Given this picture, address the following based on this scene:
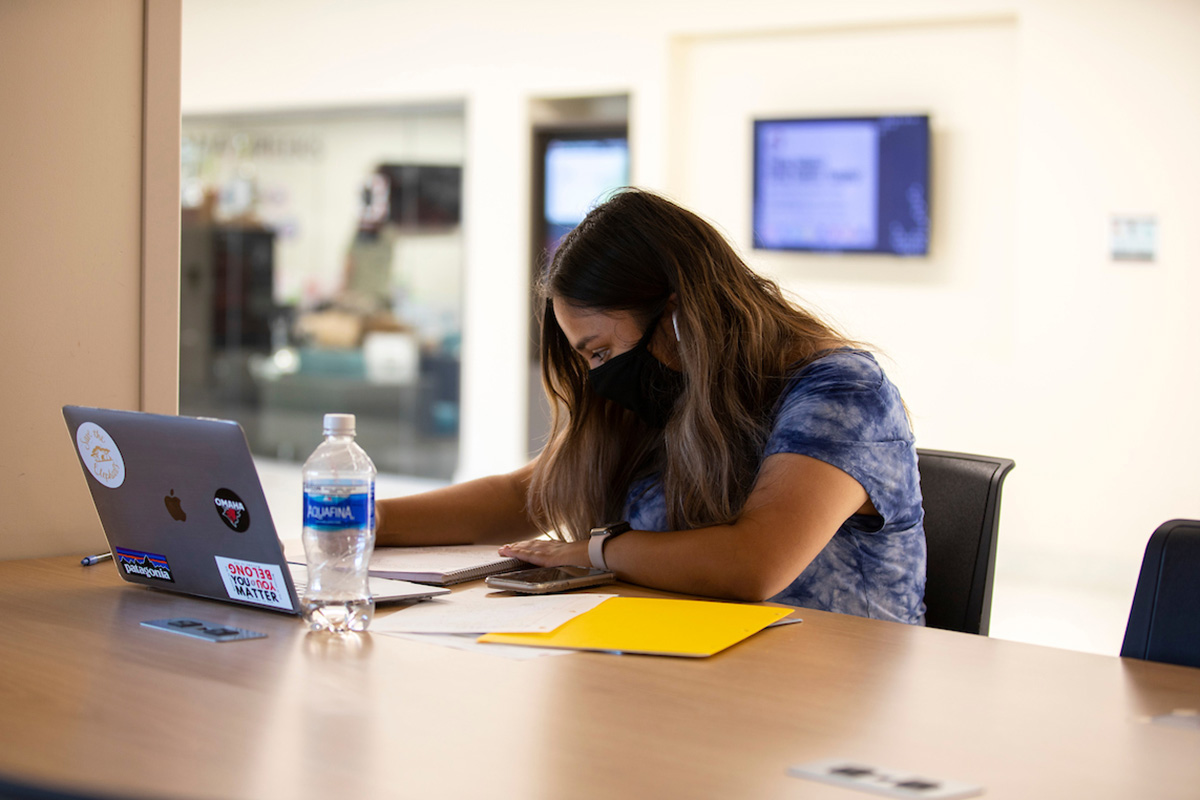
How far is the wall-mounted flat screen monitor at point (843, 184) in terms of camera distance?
496cm

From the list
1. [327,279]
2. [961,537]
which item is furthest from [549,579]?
[327,279]

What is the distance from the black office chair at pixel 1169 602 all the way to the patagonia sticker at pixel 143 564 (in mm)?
1134

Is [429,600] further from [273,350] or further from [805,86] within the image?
[273,350]

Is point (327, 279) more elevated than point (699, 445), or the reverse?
point (327, 279)

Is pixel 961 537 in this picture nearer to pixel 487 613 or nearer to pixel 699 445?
pixel 699 445

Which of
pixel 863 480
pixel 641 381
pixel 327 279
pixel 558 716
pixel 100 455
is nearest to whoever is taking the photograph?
pixel 558 716

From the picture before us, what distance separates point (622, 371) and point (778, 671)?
729 millimetres

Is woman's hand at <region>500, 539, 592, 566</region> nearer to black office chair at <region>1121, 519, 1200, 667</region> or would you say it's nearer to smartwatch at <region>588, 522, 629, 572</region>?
smartwatch at <region>588, 522, 629, 572</region>

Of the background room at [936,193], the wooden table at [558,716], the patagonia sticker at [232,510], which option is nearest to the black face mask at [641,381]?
the wooden table at [558,716]

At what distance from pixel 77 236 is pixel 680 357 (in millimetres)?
932

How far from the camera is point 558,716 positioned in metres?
0.95

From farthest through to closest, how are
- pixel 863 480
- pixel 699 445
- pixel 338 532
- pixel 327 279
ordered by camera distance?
pixel 327 279 → pixel 699 445 → pixel 863 480 → pixel 338 532

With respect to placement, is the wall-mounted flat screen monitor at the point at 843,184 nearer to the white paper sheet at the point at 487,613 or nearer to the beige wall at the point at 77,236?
the beige wall at the point at 77,236

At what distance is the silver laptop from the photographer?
1.22 m
